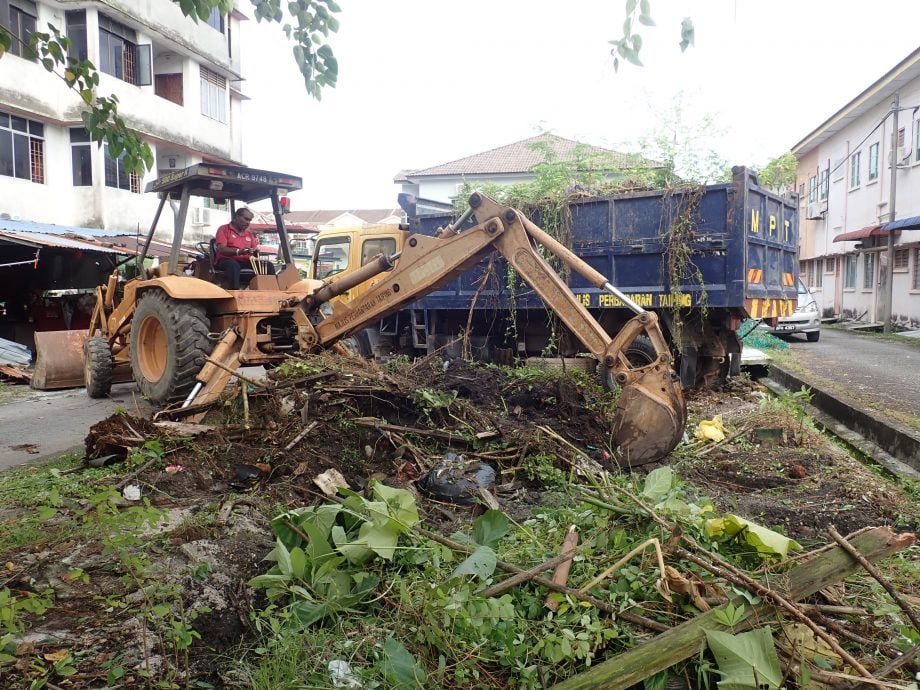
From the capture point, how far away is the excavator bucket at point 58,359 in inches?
405

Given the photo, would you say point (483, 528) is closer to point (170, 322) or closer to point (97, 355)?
point (170, 322)

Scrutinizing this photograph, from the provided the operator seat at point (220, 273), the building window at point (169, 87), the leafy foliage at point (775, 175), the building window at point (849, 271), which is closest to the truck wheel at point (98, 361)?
the operator seat at point (220, 273)

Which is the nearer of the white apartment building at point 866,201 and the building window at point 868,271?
the white apartment building at point 866,201

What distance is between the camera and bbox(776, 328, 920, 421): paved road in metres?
8.30

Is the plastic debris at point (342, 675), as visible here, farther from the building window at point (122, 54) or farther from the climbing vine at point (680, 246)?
the building window at point (122, 54)

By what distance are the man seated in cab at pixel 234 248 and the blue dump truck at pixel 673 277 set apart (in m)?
2.45

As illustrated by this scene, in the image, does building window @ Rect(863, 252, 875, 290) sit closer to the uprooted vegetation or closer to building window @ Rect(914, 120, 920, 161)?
building window @ Rect(914, 120, 920, 161)

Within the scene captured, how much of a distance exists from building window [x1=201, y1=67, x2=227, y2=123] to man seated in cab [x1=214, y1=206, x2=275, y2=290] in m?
19.6

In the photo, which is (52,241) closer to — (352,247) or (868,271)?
(352,247)

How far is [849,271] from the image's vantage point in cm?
2662

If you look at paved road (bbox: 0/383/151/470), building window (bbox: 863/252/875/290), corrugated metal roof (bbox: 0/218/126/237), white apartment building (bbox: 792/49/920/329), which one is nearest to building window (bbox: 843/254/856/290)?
white apartment building (bbox: 792/49/920/329)

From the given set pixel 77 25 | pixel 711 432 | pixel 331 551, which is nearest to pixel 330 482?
pixel 331 551

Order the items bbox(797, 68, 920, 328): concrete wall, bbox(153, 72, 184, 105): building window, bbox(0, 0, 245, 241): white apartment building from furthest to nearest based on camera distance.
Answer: bbox(153, 72, 184, 105): building window, bbox(797, 68, 920, 328): concrete wall, bbox(0, 0, 245, 241): white apartment building

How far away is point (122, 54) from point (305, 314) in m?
18.9
